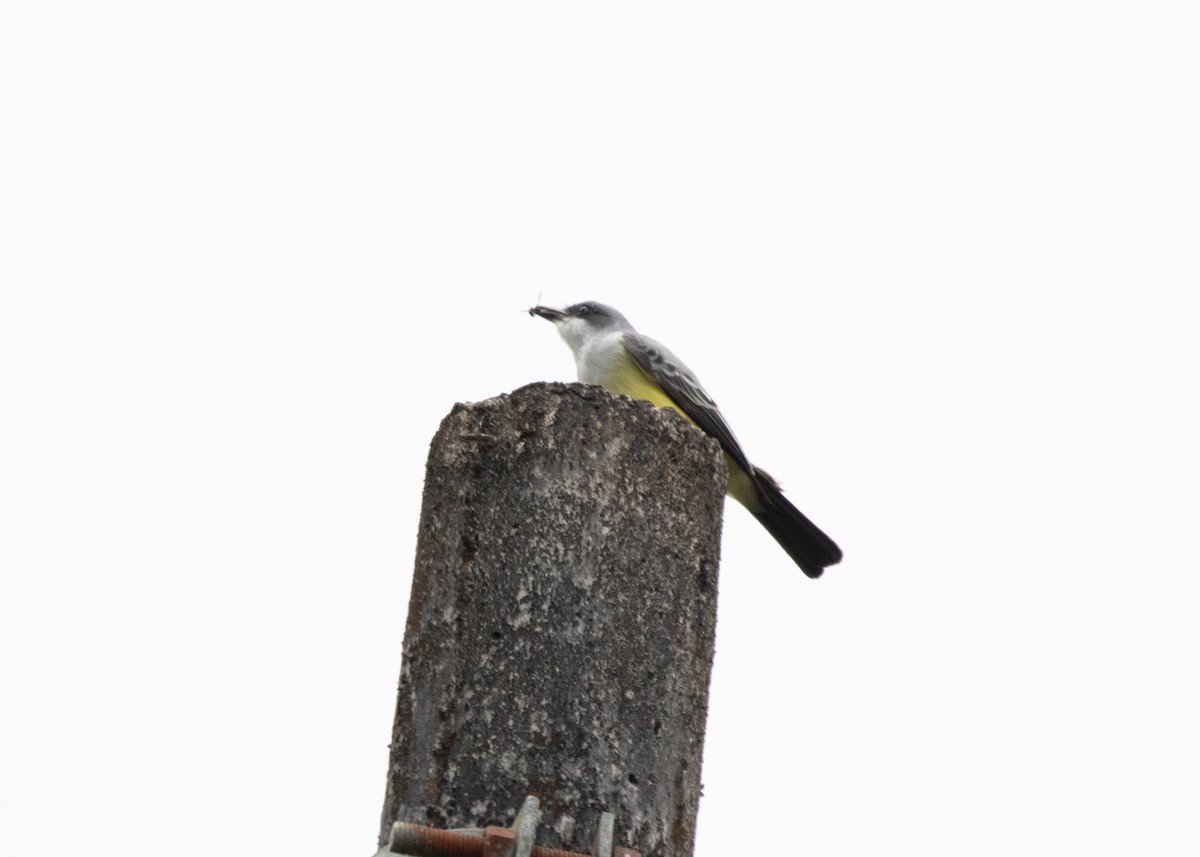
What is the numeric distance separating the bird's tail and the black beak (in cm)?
190

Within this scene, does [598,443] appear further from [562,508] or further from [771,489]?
[771,489]

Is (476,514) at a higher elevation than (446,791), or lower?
higher

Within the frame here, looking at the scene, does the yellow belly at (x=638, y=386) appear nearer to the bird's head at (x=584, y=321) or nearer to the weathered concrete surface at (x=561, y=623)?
the bird's head at (x=584, y=321)

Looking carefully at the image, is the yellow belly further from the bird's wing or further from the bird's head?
the bird's head

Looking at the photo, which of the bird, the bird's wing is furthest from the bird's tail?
the bird's wing

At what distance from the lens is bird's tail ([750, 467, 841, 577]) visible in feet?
22.7

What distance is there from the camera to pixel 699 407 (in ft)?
22.4

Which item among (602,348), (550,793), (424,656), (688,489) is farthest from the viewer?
(602,348)

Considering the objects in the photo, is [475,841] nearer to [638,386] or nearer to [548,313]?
[638,386]

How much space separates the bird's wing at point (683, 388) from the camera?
6758mm

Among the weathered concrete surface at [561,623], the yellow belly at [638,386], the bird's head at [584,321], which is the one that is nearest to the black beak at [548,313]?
the bird's head at [584,321]

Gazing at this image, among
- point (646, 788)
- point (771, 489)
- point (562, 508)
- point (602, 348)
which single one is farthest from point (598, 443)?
point (602, 348)

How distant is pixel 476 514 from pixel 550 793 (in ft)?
2.32

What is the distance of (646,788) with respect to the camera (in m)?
3.50
